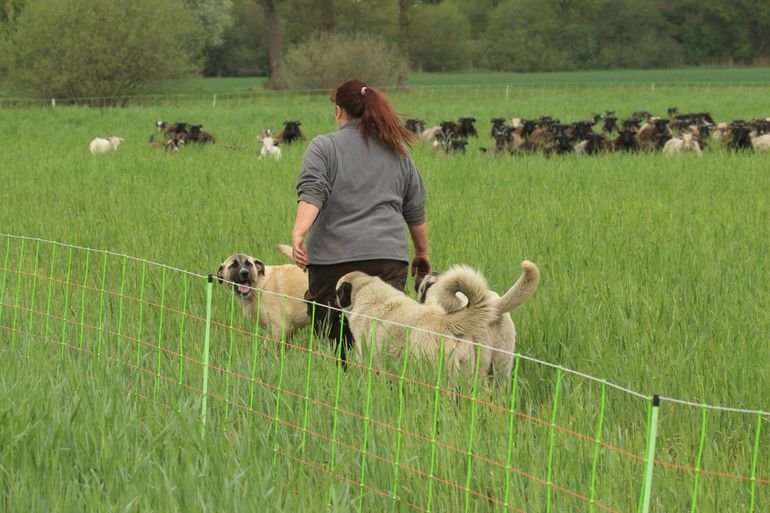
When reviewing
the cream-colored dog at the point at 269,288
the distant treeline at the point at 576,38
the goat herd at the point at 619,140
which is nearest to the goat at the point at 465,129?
the goat herd at the point at 619,140

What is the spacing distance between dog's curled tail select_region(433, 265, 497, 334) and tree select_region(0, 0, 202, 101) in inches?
1590

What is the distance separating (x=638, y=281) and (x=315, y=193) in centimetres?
Result: 337

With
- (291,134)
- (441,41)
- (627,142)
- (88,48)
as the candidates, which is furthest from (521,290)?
(441,41)

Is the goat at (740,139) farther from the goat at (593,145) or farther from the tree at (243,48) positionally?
the tree at (243,48)

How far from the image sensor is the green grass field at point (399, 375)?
161 inches

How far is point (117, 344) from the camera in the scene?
6469 mm

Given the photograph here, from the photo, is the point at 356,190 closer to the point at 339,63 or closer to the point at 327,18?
the point at 339,63

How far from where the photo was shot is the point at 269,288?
7.57 metres

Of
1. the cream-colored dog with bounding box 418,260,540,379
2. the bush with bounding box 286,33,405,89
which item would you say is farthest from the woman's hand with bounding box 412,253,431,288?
the bush with bounding box 286,33,405,89

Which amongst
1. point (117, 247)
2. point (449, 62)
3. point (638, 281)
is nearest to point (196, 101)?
point (117, 247)

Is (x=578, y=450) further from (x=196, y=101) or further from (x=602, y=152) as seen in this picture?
(x=196, y=101)

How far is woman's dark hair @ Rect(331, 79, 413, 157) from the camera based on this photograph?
6.16 metres

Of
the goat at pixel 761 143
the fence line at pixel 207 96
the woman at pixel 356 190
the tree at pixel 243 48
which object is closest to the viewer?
the woman at pixel 356 190

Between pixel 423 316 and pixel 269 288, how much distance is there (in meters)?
2.35
